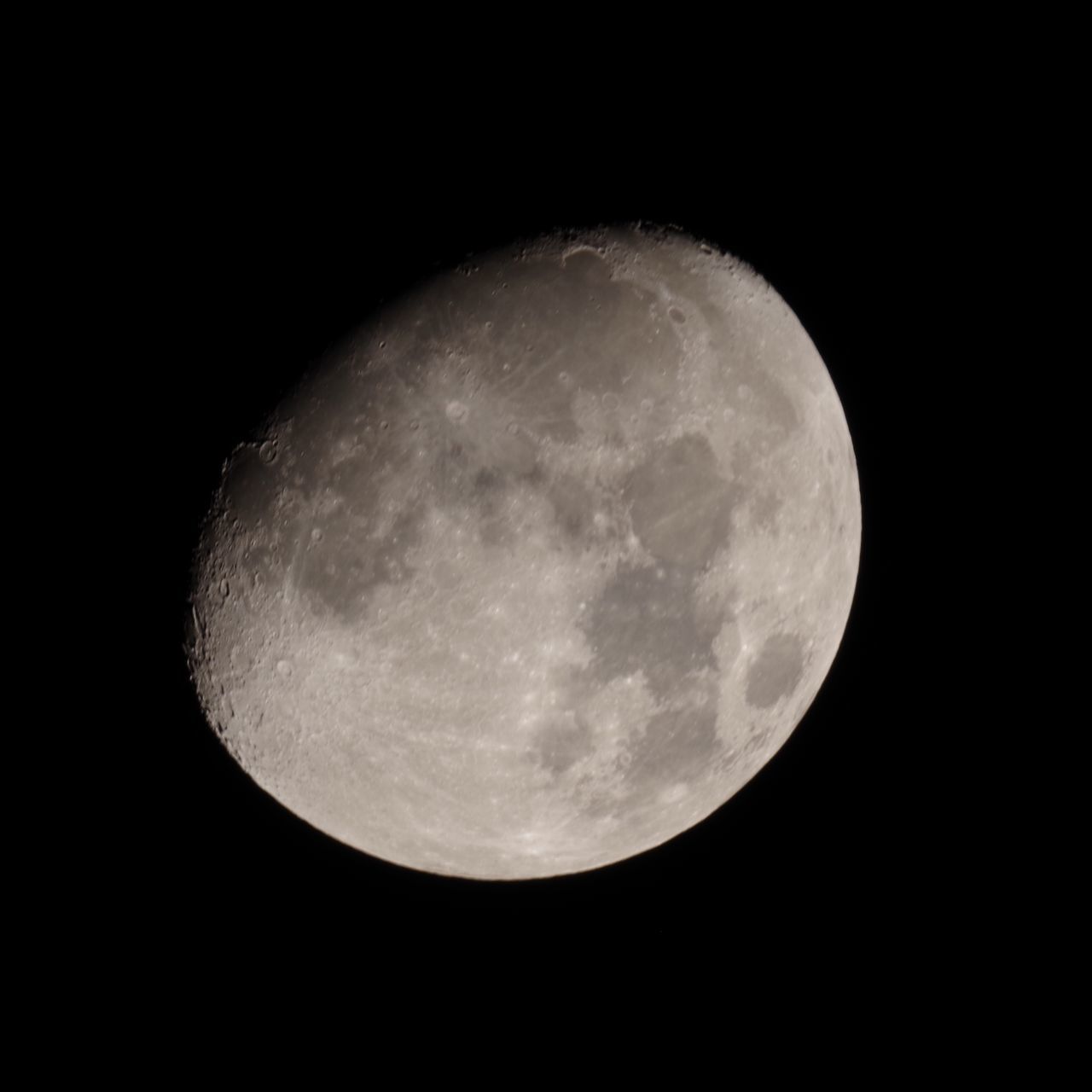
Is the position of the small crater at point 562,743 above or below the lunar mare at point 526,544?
below

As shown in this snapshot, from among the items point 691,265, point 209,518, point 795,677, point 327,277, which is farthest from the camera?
point 795,677

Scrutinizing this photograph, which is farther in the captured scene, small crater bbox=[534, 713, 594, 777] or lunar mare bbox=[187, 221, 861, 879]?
small crater bbox=[534, 713, 594, 777]

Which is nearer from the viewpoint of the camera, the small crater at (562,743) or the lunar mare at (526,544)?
the lunar mare at (526,544)

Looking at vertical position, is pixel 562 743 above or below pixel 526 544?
below

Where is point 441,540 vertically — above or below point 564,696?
above

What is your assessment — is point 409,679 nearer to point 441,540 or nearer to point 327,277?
point 441,540

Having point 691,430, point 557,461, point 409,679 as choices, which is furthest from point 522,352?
point 409,679

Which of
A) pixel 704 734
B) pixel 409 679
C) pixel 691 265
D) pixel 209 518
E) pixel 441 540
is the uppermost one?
pixel 691 265

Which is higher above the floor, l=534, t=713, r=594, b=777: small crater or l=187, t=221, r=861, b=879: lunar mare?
l=187, t=221, r=861, b=879: lunar mare
